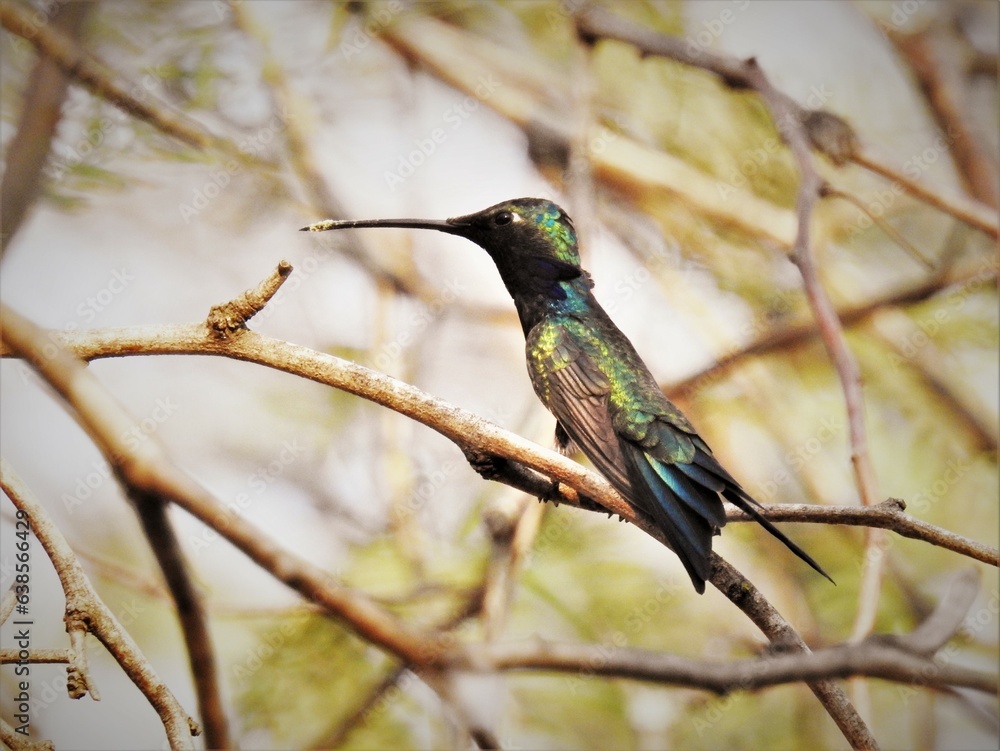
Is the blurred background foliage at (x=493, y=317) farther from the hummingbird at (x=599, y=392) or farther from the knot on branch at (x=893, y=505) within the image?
the knot on branch at (x=893, y=505)

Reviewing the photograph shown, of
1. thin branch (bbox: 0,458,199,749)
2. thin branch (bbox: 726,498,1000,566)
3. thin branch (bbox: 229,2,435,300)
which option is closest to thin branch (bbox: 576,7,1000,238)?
thin branch (bbox: 229,2,435,300)

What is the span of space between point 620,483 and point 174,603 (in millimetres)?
1559

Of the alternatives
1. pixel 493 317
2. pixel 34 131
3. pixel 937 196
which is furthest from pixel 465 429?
pixel 937 196

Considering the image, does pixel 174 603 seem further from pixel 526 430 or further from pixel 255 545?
pixel 526 430

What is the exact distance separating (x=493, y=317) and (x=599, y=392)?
1.17 m

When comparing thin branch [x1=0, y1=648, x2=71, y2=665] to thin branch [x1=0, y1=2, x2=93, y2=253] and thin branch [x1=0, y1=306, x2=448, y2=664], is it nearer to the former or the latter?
thin branch [x1=0, y1=306, x2=448, y2=664]

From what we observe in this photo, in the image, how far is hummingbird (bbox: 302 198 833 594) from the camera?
1912mm

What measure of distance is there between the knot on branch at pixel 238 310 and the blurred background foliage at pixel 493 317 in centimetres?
107

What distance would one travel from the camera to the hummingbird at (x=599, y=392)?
1912 millimetres

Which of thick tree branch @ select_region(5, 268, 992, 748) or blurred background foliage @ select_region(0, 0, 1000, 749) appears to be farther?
blurred background foliage @ select_region(0, 0, 1000, 749)

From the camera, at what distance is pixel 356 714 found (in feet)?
9.25

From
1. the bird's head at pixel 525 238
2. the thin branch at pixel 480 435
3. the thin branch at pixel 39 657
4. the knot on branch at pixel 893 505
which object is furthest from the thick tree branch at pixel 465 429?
the thin branch at pixel 39 657

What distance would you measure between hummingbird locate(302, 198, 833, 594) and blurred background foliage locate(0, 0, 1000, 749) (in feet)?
2.40

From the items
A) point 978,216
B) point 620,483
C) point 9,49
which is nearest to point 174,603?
point 620,483
